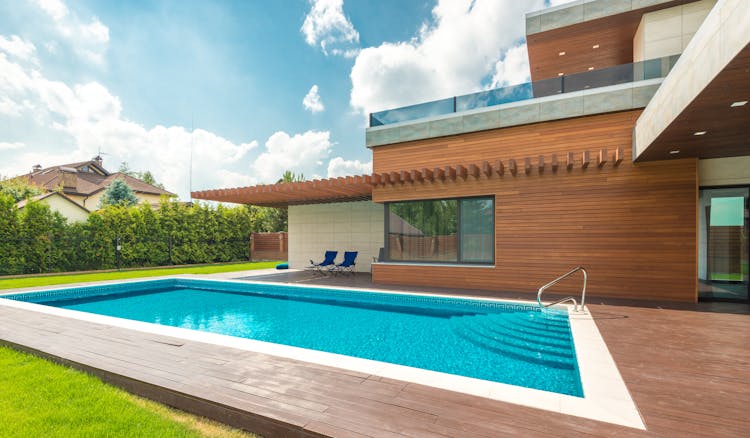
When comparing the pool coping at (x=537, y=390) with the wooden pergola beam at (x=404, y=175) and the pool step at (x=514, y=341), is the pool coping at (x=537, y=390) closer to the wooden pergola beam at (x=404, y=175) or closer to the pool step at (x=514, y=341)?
the pool step at (x=514, y=341)

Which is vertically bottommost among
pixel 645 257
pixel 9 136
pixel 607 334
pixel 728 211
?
pixel 607 334

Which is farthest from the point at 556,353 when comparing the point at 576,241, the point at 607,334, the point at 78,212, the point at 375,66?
the point at 78,212

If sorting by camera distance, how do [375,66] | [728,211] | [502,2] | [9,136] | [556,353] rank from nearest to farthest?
[556,353] → [728,211] → [502,2] → [375,66] → [9,136]

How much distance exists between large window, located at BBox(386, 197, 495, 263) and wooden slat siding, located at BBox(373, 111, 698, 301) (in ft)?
1.02

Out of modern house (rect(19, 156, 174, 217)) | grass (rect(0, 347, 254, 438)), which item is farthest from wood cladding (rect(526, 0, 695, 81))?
modern house (rect(19, 156, 174, 217))

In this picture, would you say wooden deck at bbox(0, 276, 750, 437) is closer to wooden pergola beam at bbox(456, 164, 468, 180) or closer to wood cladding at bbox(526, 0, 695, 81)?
wooden pergola beam at bbox(456, 164, 468, 180)

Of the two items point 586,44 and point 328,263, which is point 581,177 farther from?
point 328,263

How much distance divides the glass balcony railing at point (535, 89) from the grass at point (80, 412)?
9428mm

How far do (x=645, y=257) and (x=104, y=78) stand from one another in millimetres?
22578

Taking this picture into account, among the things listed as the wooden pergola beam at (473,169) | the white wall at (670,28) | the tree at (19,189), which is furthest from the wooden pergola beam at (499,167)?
the tree at (19,189)

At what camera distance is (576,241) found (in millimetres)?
8367

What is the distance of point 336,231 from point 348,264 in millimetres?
2312

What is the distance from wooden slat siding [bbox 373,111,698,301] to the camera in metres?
7.55

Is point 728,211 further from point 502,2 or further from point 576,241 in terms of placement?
point 502,2
